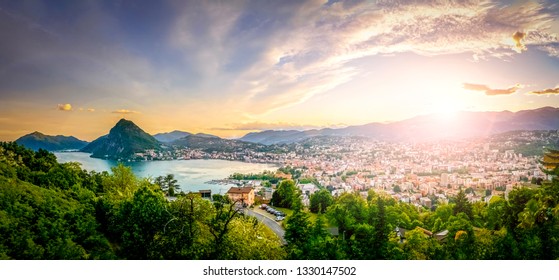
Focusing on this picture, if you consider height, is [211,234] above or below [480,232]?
above

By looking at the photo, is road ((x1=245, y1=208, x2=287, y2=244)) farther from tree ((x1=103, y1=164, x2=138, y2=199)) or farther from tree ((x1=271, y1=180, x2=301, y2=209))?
tree ((x1=103, y1=164, x2=138, y2=199))

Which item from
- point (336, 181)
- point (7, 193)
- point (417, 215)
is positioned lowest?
point (417, 215)

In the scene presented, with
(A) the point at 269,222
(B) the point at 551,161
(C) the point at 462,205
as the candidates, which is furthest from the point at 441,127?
(A) the point at 269,222

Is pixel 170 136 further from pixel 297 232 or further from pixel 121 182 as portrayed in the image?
pixel 297 232
